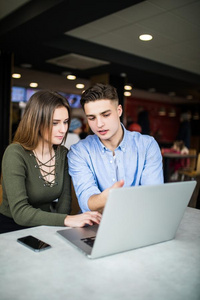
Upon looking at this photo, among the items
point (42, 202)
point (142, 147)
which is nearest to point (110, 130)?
point (142, 147)

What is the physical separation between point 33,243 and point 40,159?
2.58 feet

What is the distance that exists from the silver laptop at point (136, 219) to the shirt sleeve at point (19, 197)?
0.25m

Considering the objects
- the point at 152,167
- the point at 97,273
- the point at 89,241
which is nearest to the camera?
the point at 97,273

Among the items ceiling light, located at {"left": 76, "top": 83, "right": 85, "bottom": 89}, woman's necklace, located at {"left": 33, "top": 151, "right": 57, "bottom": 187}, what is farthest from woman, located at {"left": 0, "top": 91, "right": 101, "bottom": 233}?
ceiling light, located at {"left": 76, "top": 83, "right": 85, "bottom": 89}

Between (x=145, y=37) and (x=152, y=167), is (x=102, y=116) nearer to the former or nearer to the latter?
(x=152, y=167)

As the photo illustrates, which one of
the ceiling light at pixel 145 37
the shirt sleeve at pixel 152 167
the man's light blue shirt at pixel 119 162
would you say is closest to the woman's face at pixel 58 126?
the man's light blue shirt at pixel 119 162

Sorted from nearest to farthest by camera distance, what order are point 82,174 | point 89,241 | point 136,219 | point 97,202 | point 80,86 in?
point 136,219
point 89,241
point 97,202
point 82,174
point 80,86

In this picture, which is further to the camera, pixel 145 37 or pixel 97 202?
pixel 145 37

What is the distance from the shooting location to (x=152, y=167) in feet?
5.74

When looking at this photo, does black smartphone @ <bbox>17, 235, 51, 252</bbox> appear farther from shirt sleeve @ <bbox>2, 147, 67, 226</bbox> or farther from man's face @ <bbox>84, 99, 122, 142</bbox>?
man's face @ <bbox>84, 99, 122, 142</bbox>

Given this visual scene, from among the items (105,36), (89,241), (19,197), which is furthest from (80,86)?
(89,241)

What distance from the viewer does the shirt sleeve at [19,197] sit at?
1373 millimetres

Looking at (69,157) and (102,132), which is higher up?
(102,132)

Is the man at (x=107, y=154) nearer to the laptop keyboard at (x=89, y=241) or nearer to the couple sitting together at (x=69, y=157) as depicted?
the couple sitting together at (x=69, y=157)
